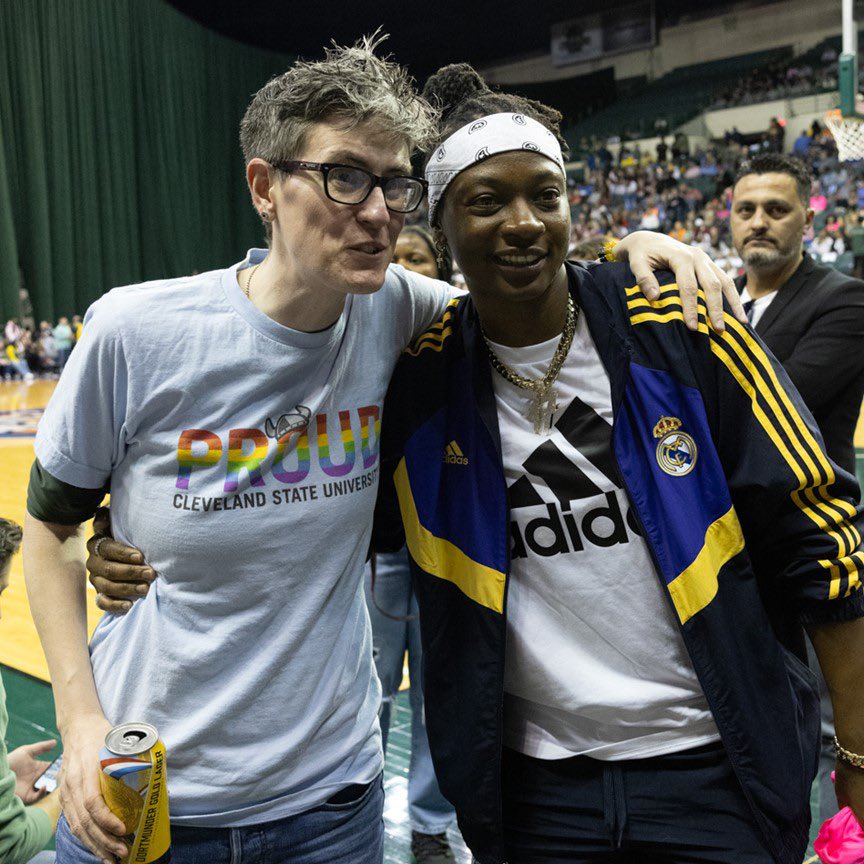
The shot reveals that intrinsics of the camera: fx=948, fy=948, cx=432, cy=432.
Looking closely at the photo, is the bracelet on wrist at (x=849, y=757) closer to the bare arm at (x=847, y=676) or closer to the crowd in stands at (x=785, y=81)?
the bare arm at (x=847, y=676)

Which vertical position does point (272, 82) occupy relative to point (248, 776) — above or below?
above

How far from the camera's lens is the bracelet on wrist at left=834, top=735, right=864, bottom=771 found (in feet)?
4.51

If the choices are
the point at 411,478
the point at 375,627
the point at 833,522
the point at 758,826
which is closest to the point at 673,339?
the point at 833,522

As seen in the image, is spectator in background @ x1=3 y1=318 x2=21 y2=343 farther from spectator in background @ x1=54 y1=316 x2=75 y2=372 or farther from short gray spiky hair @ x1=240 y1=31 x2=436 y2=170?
short gray spiky hair @ x1=240 y1=31 x2=436 y2=170

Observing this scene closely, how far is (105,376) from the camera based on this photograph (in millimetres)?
1375

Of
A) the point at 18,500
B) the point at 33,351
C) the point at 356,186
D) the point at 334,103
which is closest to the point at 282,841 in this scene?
the point at 356,186

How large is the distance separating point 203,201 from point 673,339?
81.8ft

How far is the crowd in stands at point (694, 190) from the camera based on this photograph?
17.0 metres

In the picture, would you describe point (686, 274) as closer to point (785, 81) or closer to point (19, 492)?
point (19, 492)

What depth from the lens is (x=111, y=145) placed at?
72.6 feet

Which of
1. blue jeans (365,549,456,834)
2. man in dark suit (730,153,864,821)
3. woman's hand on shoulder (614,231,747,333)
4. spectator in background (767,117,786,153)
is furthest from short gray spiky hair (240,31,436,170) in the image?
spectator in background (767,117,786,153)

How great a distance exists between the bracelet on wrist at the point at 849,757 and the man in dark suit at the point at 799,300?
5.35 ft

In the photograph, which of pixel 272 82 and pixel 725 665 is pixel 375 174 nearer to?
pixel 272 82

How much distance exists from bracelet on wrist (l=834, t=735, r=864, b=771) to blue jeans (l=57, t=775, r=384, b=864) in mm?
730
